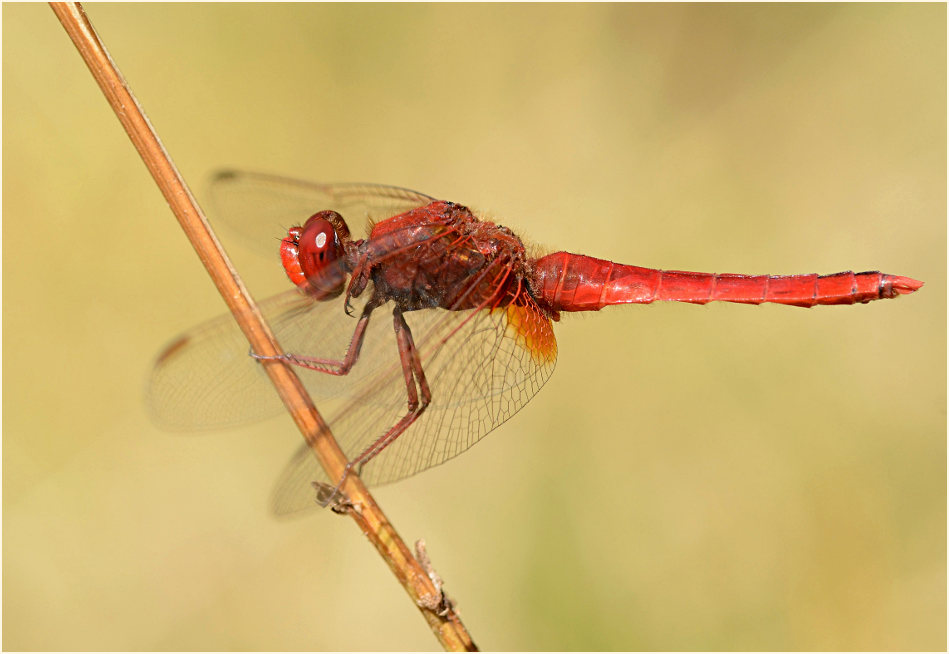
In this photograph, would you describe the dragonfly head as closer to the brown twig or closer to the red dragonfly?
the red dragonfly

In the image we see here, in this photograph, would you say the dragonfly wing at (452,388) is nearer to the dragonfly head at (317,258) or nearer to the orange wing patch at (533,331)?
the orange wing patch at (533,331)

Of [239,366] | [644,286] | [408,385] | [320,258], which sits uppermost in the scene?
[320,258]

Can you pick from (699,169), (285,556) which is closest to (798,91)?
(699,169)

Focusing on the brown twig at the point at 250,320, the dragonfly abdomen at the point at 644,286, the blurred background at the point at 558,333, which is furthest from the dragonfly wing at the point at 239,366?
the blurred background at the point at 558,333

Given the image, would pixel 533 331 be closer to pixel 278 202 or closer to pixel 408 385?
pixel 408 385

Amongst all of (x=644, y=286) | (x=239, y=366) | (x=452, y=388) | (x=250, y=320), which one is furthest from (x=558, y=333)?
(x=250, y=320)

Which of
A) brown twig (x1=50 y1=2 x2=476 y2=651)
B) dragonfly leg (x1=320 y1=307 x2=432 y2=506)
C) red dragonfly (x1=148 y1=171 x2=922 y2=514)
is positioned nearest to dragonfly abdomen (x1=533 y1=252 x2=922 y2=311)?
red dragonfly (x1=148 y1=171 x2=922 y2=514)

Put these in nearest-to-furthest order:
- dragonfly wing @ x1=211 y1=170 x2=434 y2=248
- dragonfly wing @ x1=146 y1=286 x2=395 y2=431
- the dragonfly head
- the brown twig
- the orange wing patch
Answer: the brown twig, dragonfly wing @ x1=146 y1=286 x2=395 y2=431, the dragonfly head, the orange wing patch, dragonfly wing @ x1=211 y1=170 x2=434 y2=248
